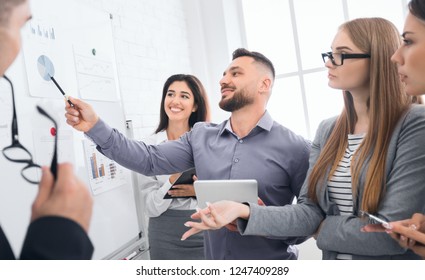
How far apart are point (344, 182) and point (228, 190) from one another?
11.1 inches

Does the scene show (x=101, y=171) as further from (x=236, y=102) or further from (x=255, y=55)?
(x=255, y=55)

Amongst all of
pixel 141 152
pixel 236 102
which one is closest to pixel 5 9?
pixel 141 152

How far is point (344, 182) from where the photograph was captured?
2.82 feet

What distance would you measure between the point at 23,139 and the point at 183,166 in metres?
0.57

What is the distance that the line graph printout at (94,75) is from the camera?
996 millimetres

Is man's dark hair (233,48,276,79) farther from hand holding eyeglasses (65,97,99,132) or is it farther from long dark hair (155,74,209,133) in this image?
hand holding eyeglasses (65,97,99,132)

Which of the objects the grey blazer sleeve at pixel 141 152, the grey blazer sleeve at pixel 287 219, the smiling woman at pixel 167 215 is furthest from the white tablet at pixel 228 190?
the smiling woman at pixel 167 215

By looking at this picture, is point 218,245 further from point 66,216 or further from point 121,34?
point 121,34

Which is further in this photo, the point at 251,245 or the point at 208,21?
the point at 208,21

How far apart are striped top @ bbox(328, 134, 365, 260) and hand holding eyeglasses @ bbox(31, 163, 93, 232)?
1.88 feet

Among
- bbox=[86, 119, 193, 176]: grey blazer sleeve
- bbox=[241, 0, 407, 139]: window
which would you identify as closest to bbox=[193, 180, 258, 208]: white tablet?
bbox=[86, 119, 193, 176]: grey blazer sleeve

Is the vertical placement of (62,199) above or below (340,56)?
below
